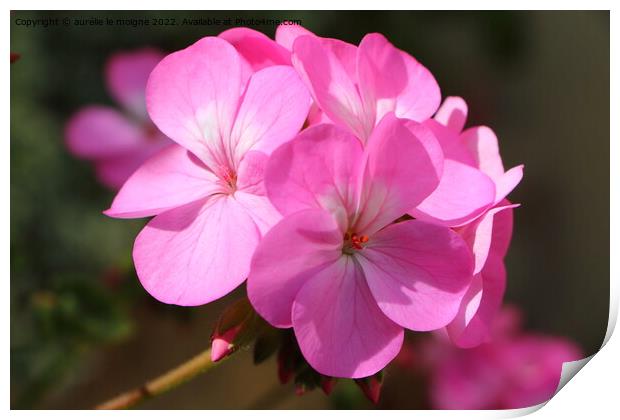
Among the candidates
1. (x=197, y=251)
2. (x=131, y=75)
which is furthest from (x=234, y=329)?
(x=131, y=75)

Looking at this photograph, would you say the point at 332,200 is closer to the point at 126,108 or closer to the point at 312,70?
the point at 312,70

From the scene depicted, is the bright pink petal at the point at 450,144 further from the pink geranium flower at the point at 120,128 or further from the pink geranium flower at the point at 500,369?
the pink geranium flower at the point at 120,128

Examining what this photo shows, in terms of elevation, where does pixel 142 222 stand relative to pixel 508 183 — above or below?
below

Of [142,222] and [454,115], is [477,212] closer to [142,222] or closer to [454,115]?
[454,115]

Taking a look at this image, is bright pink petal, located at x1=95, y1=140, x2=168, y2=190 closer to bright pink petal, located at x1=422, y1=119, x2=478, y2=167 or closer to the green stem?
the green stem
